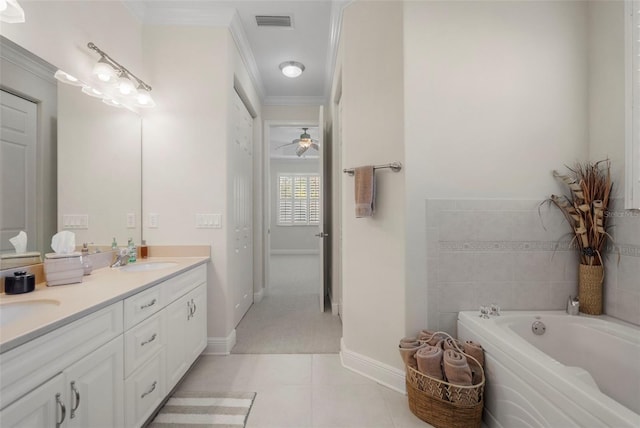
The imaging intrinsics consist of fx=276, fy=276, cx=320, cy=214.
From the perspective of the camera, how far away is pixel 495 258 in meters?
1.83

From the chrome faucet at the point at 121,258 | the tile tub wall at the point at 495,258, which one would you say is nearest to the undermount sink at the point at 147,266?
the chrome faucet at the point at 121,258

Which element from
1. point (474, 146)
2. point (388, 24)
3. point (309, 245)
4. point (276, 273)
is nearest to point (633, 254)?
point (474, 146)

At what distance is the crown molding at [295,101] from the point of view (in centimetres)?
Answer: 392

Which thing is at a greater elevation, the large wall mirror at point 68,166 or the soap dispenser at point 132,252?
the large wall mirror at point 68,166

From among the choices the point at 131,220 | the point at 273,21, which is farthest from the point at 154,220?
the point at 273,21

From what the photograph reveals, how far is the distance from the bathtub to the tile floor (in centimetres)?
53

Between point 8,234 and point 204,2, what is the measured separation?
211cm

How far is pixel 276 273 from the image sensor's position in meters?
5.67

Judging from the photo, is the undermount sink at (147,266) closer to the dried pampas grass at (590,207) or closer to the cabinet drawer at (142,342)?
the cabinet drawer at (142,342)

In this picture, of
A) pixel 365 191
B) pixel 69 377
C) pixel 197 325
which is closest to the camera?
pixel 69 377

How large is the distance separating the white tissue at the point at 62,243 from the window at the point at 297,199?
6.69 m

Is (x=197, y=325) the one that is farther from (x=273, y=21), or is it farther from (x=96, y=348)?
(x=273, y=21)

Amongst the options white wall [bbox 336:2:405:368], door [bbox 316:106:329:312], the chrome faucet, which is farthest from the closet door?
white wall [bbox 336:2:405:368]

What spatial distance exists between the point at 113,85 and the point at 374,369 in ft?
9.05
